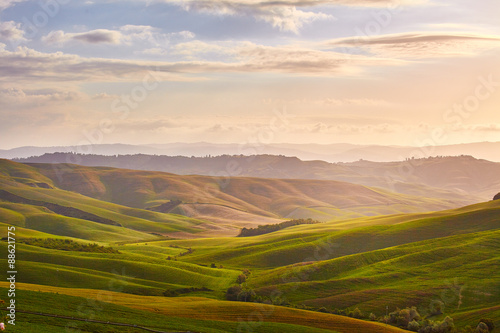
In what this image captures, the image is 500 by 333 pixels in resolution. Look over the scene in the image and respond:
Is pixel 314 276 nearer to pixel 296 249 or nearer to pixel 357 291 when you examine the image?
pixel 357 291

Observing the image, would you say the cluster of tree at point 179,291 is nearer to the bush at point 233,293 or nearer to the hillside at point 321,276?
the hillside at point 321,276

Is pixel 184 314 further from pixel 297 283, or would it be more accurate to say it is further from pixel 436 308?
pixel 436 308

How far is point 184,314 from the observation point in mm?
73250

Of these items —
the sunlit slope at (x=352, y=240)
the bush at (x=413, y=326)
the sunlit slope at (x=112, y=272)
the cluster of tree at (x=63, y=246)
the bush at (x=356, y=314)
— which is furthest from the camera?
the sunlit slope at (x=352, y=240)

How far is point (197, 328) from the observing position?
2461 inches

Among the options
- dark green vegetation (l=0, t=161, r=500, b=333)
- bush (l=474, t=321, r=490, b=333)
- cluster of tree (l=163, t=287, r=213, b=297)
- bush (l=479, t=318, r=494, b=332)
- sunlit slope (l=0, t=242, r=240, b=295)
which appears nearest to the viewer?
dark green vegetation (l=0, t=161, r=500, b=333)

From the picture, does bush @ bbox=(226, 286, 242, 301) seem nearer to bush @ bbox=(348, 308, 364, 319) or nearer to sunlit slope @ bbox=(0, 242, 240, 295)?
sunlit slope @ bbox=(0, 242, 240, 295)

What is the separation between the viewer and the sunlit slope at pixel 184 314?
2417 inches

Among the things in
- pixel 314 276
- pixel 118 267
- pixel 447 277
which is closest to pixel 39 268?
pixel 118 267

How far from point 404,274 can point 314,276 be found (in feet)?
73.4

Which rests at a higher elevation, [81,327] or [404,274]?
[81,327]

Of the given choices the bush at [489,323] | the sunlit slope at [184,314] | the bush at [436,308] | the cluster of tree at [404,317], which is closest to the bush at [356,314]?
the cluster of tree at [404,317]

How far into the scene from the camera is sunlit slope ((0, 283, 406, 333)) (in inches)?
2417

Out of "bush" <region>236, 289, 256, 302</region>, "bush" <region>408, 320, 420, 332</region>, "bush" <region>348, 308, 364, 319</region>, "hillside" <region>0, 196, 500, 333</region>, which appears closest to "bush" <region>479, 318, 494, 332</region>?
"hillside" <region>0, 196, 500, 333</region>
